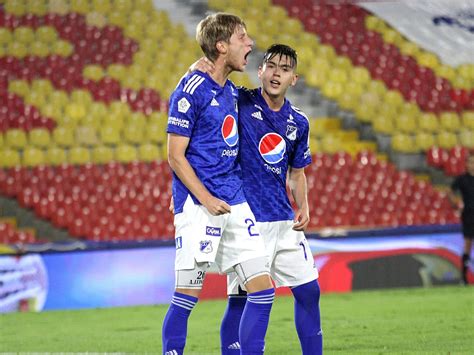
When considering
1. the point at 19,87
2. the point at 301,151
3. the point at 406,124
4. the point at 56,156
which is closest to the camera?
the point at 301,151

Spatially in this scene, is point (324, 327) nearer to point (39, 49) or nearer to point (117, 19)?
point (39, 49)

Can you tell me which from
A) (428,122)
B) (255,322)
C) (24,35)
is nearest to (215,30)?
(255,322)

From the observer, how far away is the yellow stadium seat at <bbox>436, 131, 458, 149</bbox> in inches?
607

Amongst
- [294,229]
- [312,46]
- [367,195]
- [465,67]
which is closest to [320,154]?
[367,195]

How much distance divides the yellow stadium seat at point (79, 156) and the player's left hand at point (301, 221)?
943 cm

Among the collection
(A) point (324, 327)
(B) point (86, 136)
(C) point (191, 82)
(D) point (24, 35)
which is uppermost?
(D) point (24, 35)

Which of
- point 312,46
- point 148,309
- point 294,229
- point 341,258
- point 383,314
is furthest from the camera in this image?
point 312,46

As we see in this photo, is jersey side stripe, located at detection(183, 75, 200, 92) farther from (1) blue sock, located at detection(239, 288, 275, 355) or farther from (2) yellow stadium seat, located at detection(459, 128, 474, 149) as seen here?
(2) yellow stadium seat, located at detection(459, 128, 474, 149)

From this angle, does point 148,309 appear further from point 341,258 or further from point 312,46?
point 312,46

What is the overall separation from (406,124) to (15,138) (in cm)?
658

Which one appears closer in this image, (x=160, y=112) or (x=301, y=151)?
(x=301, y=151)

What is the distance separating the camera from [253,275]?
4621 millimetres

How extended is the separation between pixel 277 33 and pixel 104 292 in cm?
824

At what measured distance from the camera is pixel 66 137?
1456 cm
